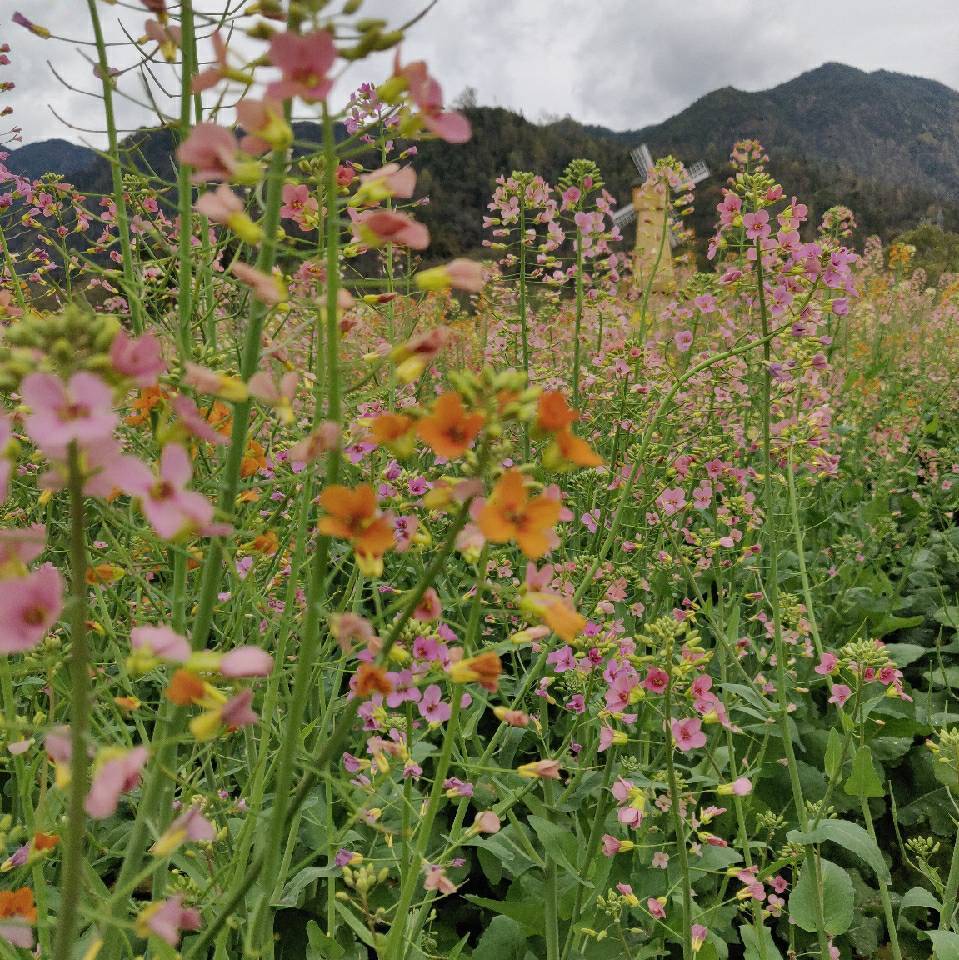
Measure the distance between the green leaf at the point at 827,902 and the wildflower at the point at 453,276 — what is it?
203cm

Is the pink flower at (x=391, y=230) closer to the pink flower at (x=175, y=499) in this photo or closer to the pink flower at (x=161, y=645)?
the pink flower at (x=175, y=499)

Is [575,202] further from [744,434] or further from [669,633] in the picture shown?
[669,633]

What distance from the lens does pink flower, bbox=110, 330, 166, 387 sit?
615 millimetres

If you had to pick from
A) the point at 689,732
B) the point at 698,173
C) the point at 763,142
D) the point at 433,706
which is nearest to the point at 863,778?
the point at 689,732

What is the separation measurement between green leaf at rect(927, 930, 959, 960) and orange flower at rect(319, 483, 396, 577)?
1.88 metres

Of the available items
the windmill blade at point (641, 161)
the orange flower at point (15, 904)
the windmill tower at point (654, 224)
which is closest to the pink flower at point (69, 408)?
the orange flower at point (15, 904)

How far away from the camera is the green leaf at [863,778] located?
2084mm

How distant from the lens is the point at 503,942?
2104mm

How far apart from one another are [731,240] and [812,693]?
2.22m

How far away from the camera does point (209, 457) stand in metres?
1.75

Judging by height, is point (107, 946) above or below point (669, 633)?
below

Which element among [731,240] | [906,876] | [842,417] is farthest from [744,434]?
[842,417]

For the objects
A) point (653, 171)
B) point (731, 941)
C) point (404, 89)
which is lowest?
point (731, 941)

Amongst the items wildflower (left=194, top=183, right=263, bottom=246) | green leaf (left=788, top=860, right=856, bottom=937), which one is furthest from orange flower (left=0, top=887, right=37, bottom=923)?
green leaf (left=788, top=860, right=856, bottom=937)
